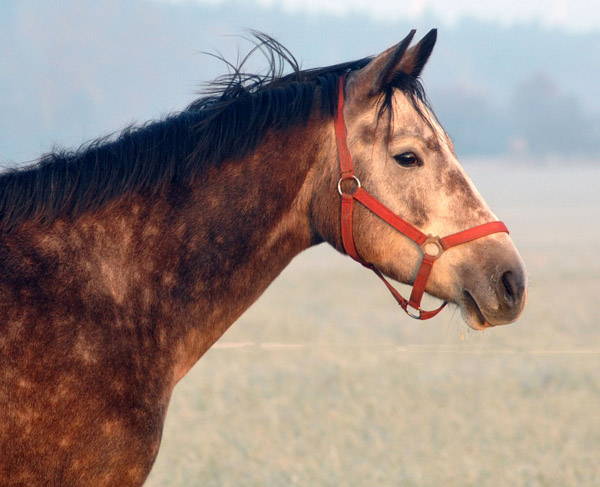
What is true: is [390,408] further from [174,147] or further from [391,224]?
[174,147]

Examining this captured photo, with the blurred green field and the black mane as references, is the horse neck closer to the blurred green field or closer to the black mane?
the black mane

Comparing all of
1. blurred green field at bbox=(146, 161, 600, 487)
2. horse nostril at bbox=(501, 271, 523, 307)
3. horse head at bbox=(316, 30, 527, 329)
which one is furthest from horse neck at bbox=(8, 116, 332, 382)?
blurred green field at bbox=(146, 161, 600, 487)

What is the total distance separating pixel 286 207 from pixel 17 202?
103 cm

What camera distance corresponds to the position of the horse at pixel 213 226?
2.55 meters

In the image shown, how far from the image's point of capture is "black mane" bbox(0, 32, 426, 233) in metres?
2.73

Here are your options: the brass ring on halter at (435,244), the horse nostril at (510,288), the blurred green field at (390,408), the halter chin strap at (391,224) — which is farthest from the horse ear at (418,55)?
the blurred green field at (390,408)

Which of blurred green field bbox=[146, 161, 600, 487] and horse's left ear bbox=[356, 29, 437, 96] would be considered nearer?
horse's left ear bbox=[356, 29, 437, 96]

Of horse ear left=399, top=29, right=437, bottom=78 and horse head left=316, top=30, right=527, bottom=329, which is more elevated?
horse ear left=399, top=29, right=437, bottom=78

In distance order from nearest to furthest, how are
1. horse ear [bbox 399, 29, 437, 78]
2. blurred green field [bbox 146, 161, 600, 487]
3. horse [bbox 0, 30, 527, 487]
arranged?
horse [bbox 0, 30, 527, 487]
horse ear [bbox 399, 29, 437, 78]
blurred green field [bbox 146, 161, 600, 487]

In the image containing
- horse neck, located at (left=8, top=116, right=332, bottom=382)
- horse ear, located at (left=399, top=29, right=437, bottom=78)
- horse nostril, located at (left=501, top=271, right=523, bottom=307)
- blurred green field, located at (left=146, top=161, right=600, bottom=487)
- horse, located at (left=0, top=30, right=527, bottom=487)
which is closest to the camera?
horse, located at (left=0, top=30, right=527, bottom=487)

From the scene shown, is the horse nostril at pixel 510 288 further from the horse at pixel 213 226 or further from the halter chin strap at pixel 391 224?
the halter chin strap at pixel 391 224

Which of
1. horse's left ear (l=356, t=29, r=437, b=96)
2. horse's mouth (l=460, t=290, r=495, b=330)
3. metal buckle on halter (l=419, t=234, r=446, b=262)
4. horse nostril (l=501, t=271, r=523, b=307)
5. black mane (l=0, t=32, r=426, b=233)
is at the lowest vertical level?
horse's mouth (l=460, t=290, r=495, b=330)

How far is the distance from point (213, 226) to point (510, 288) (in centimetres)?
117

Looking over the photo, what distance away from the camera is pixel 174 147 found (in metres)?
2.87
